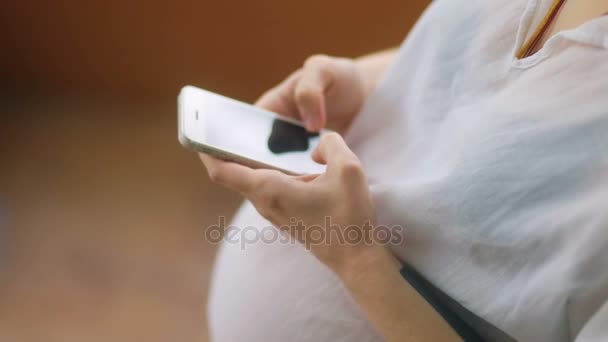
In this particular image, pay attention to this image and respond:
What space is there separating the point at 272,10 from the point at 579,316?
38.3 inches

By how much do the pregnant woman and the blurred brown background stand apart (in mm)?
560

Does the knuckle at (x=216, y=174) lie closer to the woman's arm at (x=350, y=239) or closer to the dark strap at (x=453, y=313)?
the woman's arm at (x=350, y=239)

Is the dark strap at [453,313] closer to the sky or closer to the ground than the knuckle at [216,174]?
closer to the ground

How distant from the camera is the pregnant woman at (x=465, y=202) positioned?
0.40m

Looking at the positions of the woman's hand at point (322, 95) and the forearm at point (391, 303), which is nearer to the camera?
the forearm at point (391, 303)

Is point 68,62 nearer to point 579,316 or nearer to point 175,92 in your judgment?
point 175,92

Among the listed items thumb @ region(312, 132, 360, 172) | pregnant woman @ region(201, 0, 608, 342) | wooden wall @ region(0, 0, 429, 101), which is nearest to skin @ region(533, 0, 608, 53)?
pregnant woman @ region(201, 0, 608, 342)

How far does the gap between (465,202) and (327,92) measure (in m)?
0.27

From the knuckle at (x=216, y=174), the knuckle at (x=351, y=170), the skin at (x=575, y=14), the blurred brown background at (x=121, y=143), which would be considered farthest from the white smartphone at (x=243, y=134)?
the blurred brown background at (x=121, y=143)

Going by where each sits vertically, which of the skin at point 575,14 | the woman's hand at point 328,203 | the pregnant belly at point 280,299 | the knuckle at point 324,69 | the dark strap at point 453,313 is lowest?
the dark strap at point 453,313

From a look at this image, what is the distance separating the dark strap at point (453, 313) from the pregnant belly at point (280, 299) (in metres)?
0.06

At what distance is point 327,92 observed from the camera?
67 centimetres

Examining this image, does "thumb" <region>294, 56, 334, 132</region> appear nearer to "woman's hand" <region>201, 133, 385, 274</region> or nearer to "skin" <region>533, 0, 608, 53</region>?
"woman's hand" <region>201, 133, 385, 274</region>

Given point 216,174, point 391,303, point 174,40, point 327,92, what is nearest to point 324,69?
point 327,92
